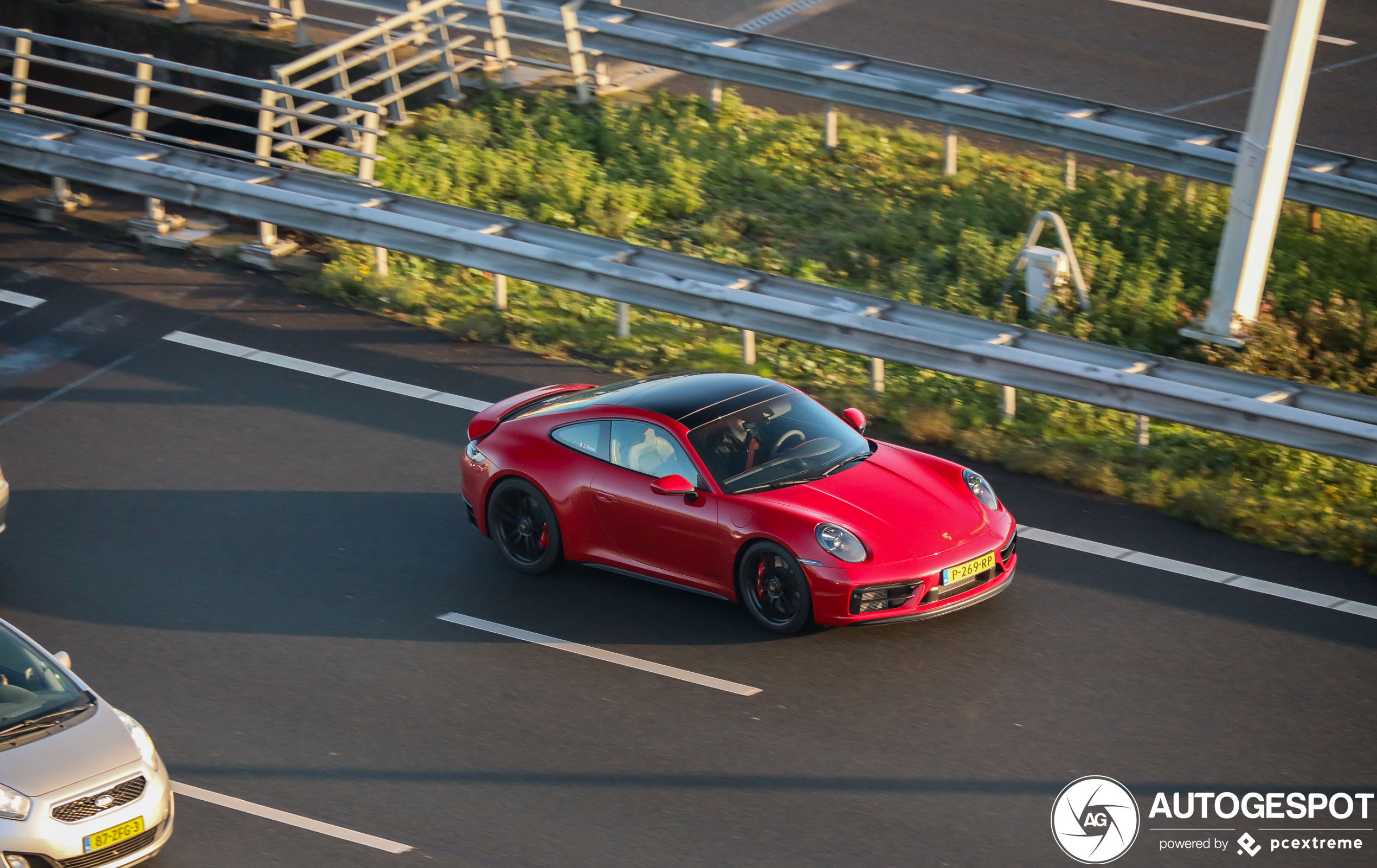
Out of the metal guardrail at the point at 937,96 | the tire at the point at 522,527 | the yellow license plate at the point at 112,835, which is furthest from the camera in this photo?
the metal guardrail at the point at 937,96

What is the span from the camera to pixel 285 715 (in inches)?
334

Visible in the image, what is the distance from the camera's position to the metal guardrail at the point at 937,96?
1499cm

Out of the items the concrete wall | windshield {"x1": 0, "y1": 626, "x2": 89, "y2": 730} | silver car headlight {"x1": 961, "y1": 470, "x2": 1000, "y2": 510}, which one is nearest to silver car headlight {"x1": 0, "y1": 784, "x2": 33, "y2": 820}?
windshield {"x1": 0, "y1": 626, "x2": 89, "y2": 730}

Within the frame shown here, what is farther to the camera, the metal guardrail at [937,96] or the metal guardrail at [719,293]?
the metal guardrail at [937,96]

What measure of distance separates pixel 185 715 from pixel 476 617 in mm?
1838

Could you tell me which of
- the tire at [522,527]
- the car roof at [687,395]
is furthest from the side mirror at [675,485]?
the tire at [522,527]

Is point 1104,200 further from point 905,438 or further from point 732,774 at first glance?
point 732,774

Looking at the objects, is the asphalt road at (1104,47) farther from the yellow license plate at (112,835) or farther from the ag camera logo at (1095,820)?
the yellow license plate at (112,835)

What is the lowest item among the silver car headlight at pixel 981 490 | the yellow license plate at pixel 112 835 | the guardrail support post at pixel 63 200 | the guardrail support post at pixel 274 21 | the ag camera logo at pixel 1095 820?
the ag camera logo at pixel 1095 820

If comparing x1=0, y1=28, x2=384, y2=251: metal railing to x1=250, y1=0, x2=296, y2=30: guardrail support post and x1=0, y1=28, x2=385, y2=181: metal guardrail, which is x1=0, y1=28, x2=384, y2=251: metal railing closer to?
x1=0, y1=28, x2=385, y2=181: metal guardrail

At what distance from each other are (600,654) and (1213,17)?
51.9ft

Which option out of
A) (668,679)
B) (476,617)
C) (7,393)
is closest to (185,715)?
(476,617)

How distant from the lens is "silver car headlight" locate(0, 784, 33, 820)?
664 cm

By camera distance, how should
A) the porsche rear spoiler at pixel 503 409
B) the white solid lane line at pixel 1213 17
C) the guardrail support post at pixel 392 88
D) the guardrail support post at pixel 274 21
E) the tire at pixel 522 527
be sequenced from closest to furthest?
the tire at pixel 522 527
the porsche rear spoiler at pixel 503 409
the guardrail support post at pixel 392 88
the guardrail support post at pixel 274 21
the white solid lane line at pixel 1213 17
